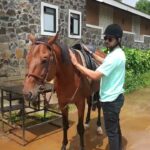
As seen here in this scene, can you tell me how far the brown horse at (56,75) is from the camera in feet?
12.8

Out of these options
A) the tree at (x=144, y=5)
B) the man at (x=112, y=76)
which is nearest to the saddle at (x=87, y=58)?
the man at (x=112, y=76)

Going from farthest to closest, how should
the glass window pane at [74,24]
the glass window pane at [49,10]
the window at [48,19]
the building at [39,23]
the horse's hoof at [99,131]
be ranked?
the glass window pane at [74,24], the glass window pane at [49,10], the window at [48,19], the building at [39,23], the horse's hoof at [99,131]

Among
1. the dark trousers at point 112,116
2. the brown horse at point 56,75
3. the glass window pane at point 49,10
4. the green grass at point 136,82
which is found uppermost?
the glass window pane at point 49,10

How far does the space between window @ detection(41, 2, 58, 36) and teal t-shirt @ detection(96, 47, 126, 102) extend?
822cm

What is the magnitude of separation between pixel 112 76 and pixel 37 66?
37.7 inches

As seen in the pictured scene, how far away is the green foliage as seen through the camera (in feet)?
36.5

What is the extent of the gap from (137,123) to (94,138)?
1.48 metres

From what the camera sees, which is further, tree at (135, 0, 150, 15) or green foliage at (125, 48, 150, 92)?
tree at (135, 0, 150, 15)

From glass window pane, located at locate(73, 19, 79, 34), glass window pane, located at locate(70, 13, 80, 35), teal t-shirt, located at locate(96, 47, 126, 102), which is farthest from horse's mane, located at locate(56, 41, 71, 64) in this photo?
glass window pane, located at locate(73, 19, 79, 34)

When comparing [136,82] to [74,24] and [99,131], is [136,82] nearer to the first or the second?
[74,24]

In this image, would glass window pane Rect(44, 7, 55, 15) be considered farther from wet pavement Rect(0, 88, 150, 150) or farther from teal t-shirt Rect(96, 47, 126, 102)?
teal t-shirt Rect(96, 47, 126, 102)

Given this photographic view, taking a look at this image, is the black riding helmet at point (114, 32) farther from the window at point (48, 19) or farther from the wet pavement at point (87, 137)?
the window at point (48, 19)

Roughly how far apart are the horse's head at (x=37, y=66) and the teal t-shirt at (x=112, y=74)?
662mm

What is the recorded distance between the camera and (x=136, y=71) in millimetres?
12383
